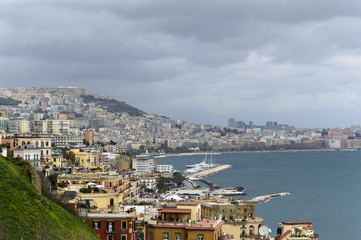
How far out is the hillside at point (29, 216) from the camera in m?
10.8

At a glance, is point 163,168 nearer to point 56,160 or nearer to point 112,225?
point 56,160

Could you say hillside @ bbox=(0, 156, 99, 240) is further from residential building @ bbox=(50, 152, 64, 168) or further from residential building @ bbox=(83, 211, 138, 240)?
residential building @ bbox=(50, 152, 64, 168)

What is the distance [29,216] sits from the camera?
37.4 feet

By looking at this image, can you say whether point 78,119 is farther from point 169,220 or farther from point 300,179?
point 169,220

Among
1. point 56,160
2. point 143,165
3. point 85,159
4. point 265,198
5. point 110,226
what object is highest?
point 56,160

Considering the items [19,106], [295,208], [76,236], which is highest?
[19,106]

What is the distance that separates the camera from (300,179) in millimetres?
77125

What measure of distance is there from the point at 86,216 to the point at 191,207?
2.51 metres

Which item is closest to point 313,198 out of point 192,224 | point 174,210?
point 174,210

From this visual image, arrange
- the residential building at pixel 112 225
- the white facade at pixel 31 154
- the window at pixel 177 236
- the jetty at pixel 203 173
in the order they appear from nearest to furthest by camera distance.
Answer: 1. the window at pixel 177 236
2. the residential building at pixel 112 225
3. the white facade at pixel 31 154
4. the jetty at pixel 203 173

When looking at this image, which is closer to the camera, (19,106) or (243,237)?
(243,237)

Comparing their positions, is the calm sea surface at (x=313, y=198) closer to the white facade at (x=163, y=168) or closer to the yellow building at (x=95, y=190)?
the white facade at (x=163, y=168)

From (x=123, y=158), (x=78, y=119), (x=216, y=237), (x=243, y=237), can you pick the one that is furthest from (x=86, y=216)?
(x=78, y=119)

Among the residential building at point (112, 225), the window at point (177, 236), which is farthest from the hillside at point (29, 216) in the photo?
the window at point (177, 236)
